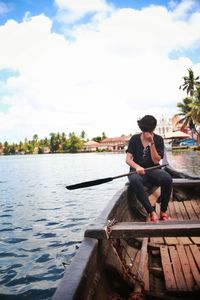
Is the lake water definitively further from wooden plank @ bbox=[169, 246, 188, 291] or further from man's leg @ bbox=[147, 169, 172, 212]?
man's leg @ bbox=[147, 169, 172, 212]

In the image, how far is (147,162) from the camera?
441 centimetres

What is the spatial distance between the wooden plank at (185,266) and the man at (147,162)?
57cm

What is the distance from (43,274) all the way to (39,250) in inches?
47.8

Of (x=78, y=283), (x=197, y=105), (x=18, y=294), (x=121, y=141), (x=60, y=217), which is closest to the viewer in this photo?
(x=78, y=283)

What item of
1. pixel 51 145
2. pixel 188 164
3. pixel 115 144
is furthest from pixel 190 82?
pixel 51 145

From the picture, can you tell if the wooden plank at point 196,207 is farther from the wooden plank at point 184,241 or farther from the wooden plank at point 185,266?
the wooden plank at point 185,266

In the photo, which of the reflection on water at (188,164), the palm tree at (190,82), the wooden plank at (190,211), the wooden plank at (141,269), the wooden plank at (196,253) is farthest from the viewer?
the palm tree at (190,82)

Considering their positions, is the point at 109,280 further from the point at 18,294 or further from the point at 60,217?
the point at 60,217

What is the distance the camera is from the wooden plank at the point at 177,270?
2562 mm

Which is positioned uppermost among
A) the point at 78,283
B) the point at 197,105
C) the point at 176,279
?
the point at 197,105

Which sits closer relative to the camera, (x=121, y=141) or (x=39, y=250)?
(x=39, y=250)

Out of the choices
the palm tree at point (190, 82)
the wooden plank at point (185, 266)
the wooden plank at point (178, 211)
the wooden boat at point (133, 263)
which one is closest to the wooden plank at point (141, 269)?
the wooden boat at point (133, 263)

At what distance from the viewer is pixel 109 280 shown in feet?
8.10

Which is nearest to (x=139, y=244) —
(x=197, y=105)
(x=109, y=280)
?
(x=109, y=280)
